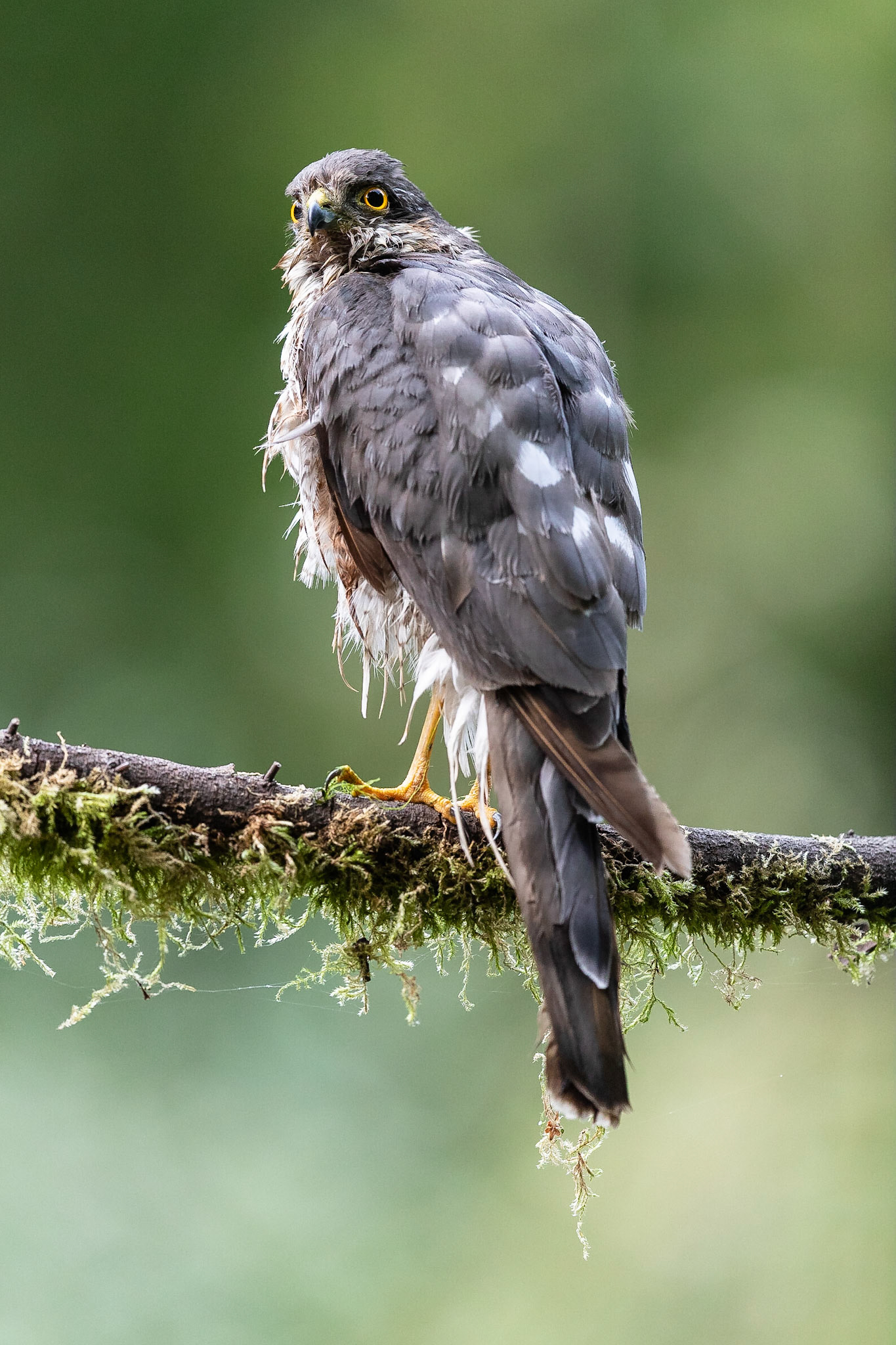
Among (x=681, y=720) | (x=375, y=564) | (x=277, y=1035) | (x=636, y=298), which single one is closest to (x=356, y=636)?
(x=375, y=564)

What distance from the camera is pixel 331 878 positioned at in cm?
226

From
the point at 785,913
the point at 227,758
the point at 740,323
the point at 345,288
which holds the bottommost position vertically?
the point at 785,913

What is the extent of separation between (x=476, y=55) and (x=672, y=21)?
1362mm

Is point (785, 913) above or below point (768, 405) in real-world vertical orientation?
below

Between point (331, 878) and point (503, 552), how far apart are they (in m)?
0.71

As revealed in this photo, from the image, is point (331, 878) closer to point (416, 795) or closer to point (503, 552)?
point (416, 795)

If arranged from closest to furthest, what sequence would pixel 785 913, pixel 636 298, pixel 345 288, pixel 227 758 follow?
pixel 785 913 < pixel 345 288 < pixel 227 758 < pixel 636 298

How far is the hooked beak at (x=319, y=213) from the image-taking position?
312 cm

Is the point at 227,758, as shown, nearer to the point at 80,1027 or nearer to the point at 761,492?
the point at 80,1027

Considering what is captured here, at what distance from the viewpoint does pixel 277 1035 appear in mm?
4988

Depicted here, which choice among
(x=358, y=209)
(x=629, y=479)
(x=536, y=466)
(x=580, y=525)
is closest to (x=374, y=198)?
(x=358, y=209)

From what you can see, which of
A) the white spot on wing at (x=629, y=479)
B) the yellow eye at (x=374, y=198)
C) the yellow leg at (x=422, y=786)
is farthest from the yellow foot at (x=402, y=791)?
the yellow eye at (x=374, y=198)

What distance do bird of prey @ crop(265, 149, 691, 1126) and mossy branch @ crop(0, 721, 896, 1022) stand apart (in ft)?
0.69

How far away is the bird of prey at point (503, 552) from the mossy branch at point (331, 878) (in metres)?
0.21
